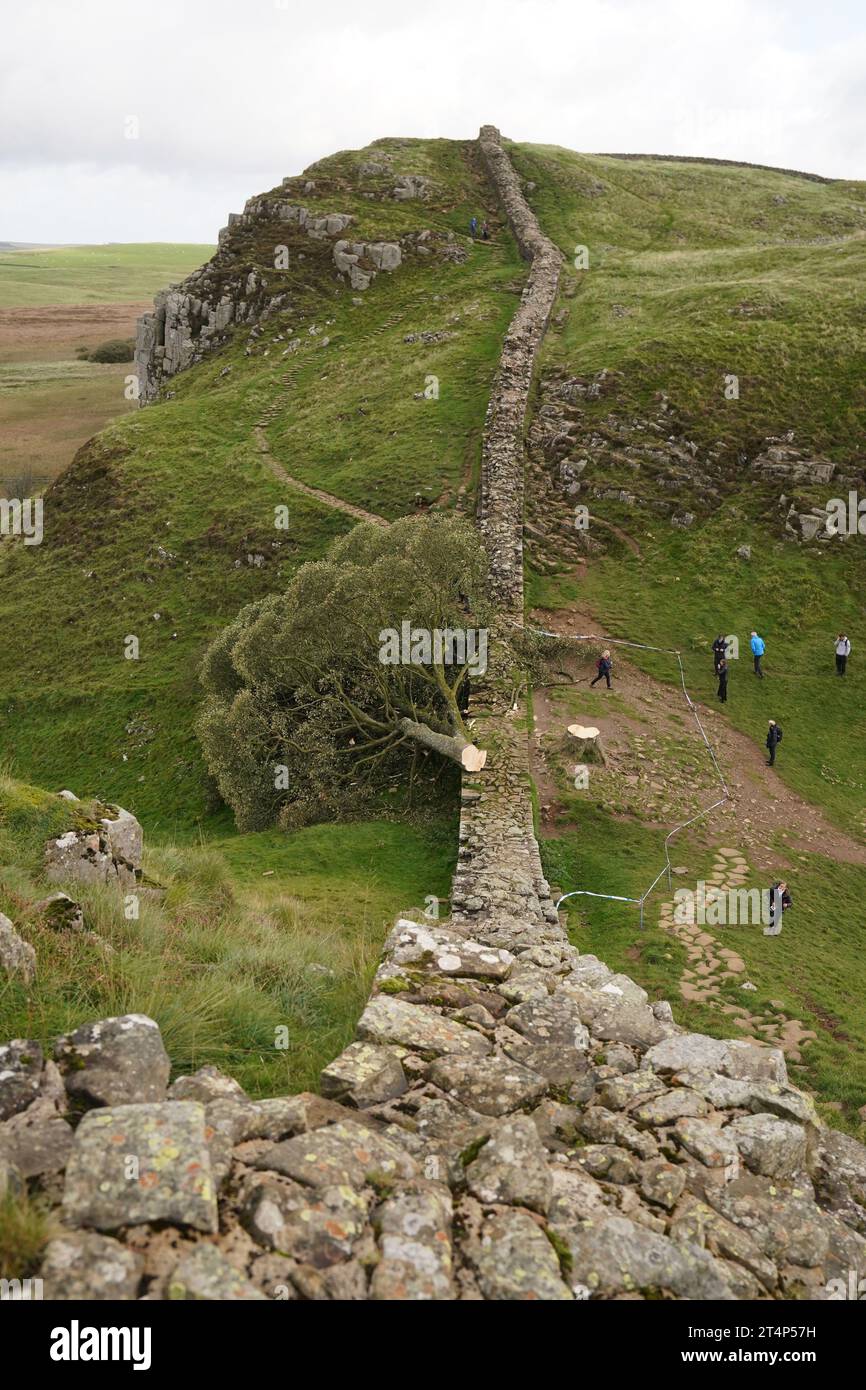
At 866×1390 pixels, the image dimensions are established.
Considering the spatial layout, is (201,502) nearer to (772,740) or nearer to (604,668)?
(604,668)

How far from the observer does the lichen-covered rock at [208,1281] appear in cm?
476

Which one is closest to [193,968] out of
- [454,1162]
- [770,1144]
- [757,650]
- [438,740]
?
[454,1162]

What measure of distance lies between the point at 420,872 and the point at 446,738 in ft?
15.1

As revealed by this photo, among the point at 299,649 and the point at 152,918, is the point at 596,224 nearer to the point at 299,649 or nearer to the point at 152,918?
the point at 299,649

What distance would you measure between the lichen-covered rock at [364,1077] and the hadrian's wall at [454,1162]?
2cm

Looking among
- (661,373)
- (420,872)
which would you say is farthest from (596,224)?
(420,872)

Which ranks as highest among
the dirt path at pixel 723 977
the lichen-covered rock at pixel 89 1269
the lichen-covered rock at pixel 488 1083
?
the lichen-covered rock at pixel 89 1269

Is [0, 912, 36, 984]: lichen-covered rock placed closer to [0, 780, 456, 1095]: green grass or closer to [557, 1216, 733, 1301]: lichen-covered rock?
[0, 780, 456, 1095]: green grass

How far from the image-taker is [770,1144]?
7516 mm

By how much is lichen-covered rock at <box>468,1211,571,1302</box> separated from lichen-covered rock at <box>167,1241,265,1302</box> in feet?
4.93

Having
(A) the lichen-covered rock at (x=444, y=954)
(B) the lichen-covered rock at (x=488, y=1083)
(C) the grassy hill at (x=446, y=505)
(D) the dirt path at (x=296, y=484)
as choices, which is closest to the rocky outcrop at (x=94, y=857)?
(C) the grassy hill at (x=446, y=505)

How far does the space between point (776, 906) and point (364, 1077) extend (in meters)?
14.4

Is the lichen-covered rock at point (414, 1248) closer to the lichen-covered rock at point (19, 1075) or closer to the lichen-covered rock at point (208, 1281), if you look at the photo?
the lichen-covered rock at point (208, 1281)
